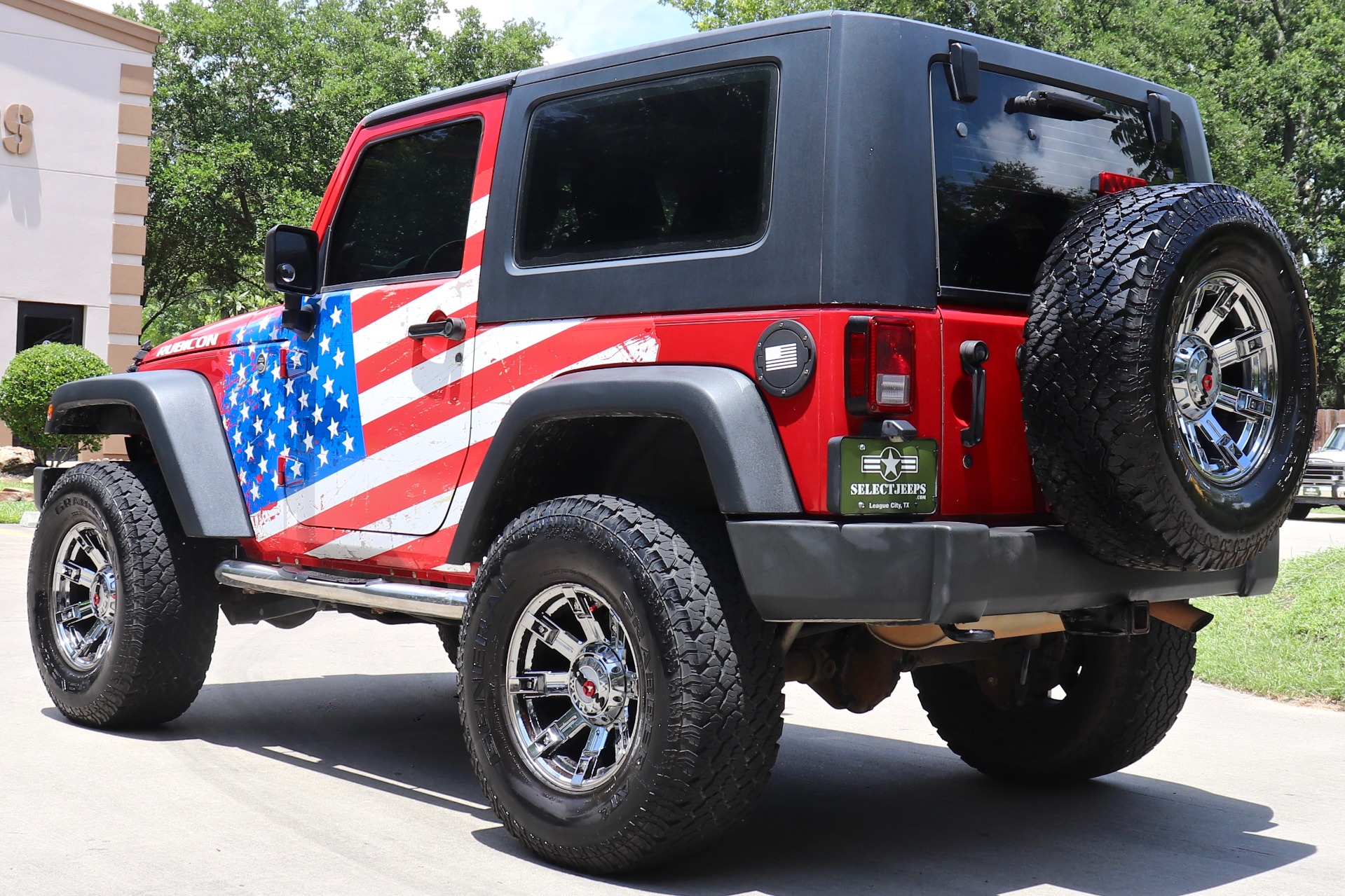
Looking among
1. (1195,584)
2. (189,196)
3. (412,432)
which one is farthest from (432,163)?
(189,196)

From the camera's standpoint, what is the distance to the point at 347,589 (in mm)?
4590

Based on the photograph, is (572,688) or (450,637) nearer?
(572,688)

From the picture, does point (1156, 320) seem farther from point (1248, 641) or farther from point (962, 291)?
point (1248, 641)

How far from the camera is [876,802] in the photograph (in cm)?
479

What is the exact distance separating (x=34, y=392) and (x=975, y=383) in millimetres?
15993

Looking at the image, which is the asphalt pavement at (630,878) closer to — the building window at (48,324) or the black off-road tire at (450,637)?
the black off-road tire at (450,637)

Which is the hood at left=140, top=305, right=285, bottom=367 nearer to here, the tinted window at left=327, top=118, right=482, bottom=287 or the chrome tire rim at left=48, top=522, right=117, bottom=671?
the tinted window at left=327, top=118, right=482, bottom=287

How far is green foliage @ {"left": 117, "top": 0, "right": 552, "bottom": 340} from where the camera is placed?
1123 inches

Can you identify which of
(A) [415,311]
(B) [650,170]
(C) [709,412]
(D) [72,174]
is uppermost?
(D) [72,174]

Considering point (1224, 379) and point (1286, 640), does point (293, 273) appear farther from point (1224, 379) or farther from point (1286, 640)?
point (1286, 640)

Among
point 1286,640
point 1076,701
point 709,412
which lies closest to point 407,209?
point 709,412

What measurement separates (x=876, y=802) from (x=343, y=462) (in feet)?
7.20

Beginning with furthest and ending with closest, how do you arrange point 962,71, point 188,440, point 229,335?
point 229,335
point 188,440
point 962,71

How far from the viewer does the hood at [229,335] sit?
17.0 ft
